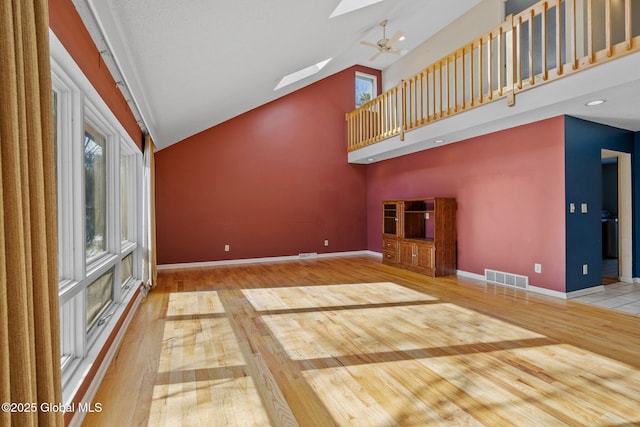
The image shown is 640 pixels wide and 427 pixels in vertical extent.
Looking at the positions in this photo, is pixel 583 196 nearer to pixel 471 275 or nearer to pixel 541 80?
pixel 541 80

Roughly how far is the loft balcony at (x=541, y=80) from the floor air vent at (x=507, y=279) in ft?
7.38

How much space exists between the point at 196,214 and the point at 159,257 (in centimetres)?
113

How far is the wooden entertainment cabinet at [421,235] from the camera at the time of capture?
5.91m

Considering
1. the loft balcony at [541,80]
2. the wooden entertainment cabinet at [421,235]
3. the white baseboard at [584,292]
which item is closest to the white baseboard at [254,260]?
the wooden entertainment cabinet at [421,235]

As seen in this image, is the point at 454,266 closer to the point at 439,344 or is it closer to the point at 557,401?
the point at 439,344

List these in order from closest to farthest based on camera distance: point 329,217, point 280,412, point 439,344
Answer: point 280,412 < point 439,344 < point 329,217

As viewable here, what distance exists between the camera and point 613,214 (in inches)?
302

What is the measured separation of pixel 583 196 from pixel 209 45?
16.6ft

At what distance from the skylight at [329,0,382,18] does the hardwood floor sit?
3271mm

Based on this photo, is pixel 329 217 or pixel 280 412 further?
pixel 329 217

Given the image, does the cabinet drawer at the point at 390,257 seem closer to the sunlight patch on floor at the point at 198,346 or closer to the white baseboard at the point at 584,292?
the white baseboard at the point at 584,292

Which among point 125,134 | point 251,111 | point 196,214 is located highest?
point 251,111

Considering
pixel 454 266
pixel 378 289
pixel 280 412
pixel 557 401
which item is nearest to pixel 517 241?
pixel 454 266

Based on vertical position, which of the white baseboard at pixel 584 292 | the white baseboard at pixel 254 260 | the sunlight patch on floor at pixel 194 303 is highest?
the white baseboard at pixel 254 260
